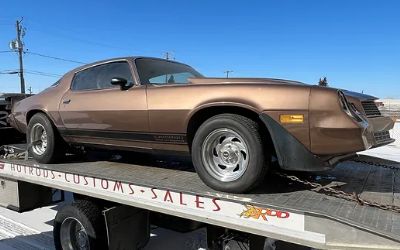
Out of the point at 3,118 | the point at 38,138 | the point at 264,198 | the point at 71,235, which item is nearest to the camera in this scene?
the point at 264,198

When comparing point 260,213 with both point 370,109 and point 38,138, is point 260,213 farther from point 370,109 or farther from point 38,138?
point 38,138

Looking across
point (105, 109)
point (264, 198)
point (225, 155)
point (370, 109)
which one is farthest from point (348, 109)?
point (105, 109)

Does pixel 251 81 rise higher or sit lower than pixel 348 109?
higher

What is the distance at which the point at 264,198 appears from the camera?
3.01m

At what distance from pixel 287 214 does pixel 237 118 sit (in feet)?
2.82

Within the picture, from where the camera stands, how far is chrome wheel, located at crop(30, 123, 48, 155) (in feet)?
17.0

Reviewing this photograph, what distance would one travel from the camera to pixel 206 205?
313 centimetres

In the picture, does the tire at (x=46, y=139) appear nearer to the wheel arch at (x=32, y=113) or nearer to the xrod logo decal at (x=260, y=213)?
the wheel arch at (x=32, y=113)

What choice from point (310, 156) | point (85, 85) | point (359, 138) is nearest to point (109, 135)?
point (85, 85)

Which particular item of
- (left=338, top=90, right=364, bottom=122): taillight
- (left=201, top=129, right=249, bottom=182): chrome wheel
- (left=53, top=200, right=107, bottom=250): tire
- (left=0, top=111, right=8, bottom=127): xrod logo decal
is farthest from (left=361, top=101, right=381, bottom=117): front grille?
(left=0, top=111, right=8, bottom=127): xrod logo decal

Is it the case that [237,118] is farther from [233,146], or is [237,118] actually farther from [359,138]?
[359,138]

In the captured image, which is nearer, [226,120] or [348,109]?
[348,109]

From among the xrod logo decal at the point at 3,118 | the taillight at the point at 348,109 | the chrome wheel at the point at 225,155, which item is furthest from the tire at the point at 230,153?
the xrod logo decal at the point at 3,118

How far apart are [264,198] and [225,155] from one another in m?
0.51
